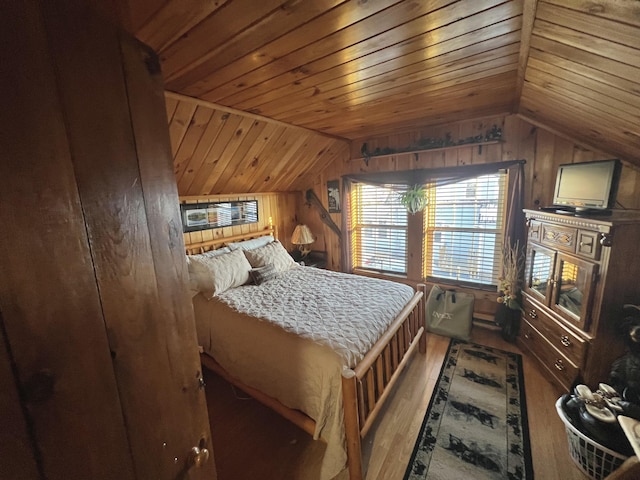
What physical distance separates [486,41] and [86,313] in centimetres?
190

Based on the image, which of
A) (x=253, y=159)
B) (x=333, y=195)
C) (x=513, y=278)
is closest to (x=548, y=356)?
(x=513, y=278)

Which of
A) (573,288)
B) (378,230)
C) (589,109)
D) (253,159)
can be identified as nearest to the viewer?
(589,109)

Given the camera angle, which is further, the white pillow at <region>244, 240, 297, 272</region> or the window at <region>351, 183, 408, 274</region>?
the window at <region>351, 183, 408, 274</region>

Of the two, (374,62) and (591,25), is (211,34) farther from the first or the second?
(591,25)

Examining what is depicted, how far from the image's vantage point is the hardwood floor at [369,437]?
1.66 m

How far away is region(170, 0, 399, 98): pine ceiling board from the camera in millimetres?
1110

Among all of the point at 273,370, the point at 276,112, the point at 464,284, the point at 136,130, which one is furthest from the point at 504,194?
the point at 136,130

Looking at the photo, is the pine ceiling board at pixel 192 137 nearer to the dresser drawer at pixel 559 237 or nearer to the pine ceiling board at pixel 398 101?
the pine ceiling board at pixel 398 101

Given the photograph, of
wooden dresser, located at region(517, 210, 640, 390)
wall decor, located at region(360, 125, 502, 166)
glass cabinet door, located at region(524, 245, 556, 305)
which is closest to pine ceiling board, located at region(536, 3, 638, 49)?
wooden dresser, located at region(517, 210, 640, 390)

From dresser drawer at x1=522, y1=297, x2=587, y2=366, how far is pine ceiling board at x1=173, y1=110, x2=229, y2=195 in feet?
10.7

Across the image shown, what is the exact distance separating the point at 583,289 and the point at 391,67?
6.84ft

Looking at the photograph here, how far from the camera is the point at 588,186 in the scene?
2064mm

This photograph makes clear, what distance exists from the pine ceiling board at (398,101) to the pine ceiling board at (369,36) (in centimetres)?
65

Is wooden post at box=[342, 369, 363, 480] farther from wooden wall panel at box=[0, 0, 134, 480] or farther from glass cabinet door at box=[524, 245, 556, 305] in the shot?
glass cabinet door at box=[524, 245, 556, 305]
